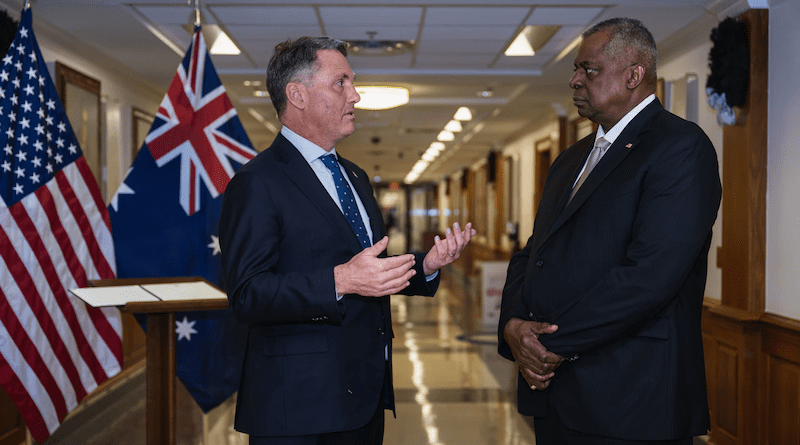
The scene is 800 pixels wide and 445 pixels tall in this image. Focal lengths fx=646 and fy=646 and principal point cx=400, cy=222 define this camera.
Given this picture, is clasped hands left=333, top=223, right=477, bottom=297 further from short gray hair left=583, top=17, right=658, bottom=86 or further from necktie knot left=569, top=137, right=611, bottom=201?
short gray hair left=583, top=17, right=658, bottom=86

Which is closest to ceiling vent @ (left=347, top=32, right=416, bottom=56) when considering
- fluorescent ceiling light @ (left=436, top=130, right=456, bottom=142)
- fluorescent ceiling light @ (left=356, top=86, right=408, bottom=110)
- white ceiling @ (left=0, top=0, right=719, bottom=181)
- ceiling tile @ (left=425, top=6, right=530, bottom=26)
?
white ceiling @ (left=0, top=0, right=719, bottom=181)

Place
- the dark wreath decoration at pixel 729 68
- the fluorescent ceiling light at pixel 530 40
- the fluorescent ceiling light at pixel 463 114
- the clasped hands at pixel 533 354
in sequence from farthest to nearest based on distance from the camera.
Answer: the fluorescent ceiling light at pixel 463 114
the fluorescent ceiling light at pixel 530 40
the dark wreath decoration at pixel 729 68
the clasped hands at pixel 533 354

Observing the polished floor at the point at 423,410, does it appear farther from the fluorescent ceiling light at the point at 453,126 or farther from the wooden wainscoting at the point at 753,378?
the fluorescent ceiling light at the point at 453,126

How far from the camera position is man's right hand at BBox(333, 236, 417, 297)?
4.86 ft

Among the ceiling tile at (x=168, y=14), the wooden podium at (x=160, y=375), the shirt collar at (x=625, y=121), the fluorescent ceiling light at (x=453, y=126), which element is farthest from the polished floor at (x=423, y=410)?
the fluorescent ceiling light at (x=453, y=126)

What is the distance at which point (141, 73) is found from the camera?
6.50 meters

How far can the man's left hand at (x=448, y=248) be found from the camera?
177 centimetres

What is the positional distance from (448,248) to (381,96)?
4519mm

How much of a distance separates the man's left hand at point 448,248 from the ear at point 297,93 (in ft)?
1.75

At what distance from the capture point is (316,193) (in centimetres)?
169

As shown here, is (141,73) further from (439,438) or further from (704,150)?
(704,150)

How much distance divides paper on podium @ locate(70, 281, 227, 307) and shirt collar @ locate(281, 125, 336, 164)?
3.27 ft

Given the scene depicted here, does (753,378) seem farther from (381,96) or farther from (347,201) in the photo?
(381,96)

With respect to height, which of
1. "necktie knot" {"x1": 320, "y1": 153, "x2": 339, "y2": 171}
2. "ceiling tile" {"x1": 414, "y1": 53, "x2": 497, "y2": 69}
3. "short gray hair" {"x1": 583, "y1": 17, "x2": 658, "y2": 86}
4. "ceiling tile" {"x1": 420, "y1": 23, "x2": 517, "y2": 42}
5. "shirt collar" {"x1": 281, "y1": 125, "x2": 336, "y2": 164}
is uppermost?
"ceiling tile" {"x1": 414, "y1": 53, "x2": 497, "y2": 69}
